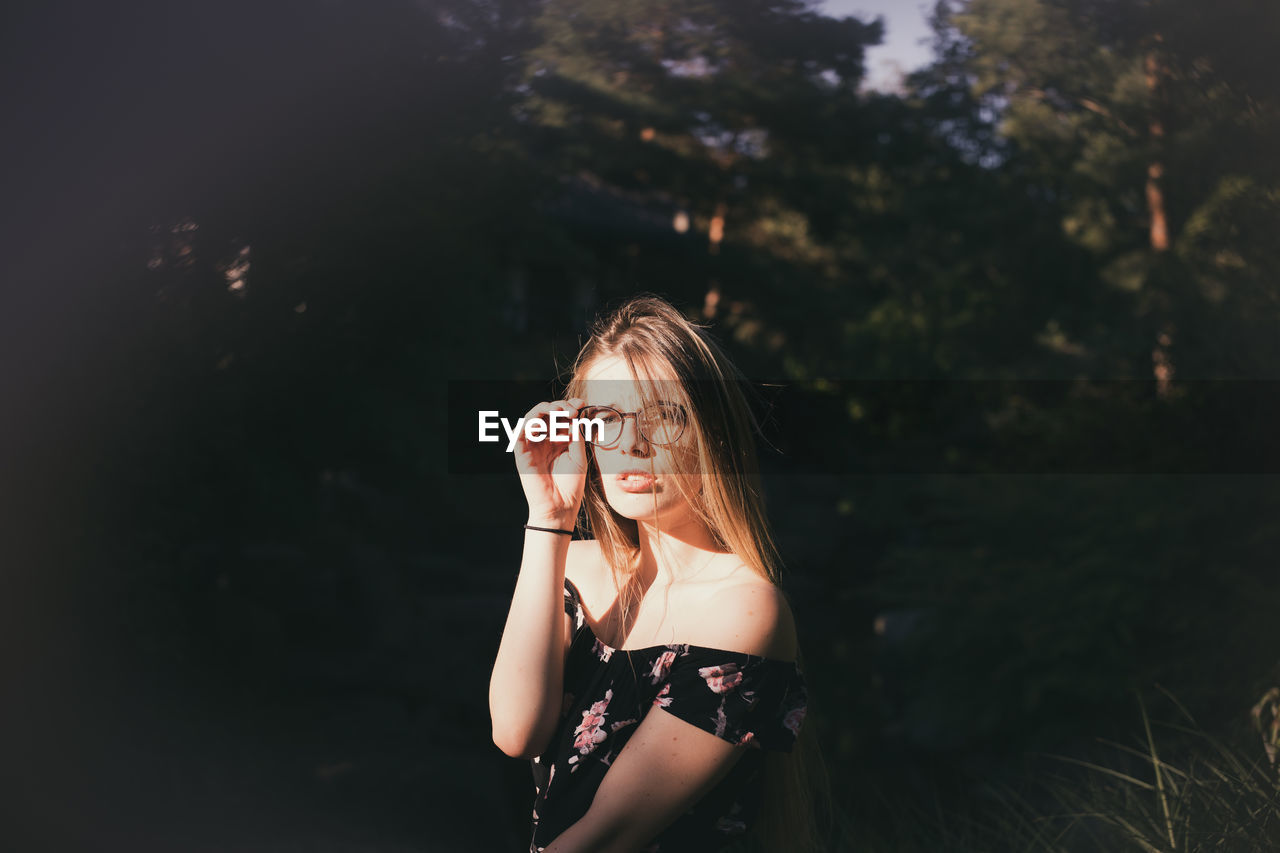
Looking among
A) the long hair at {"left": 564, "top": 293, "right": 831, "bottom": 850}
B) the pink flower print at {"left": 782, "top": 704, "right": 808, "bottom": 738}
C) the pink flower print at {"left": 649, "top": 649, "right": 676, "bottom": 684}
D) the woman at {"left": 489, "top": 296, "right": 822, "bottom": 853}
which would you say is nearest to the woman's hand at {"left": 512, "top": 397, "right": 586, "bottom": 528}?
the woman at {"left": 489, "top": 296, "right": 822, "bottom": 853}

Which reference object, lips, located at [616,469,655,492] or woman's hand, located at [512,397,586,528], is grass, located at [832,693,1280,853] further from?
woman's hand, located at [512,397,586,528]

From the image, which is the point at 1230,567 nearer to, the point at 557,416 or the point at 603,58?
the point at 603,58

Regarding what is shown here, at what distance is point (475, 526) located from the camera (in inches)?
419

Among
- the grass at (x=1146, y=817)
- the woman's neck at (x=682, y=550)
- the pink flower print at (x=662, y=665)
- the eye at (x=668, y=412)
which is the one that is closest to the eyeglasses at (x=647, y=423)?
the eye at (x=668, y=412)

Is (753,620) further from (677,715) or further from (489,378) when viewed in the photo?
(489,378)

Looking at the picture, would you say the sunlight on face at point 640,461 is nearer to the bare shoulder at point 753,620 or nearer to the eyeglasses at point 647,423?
the eyeglasses at point 647,423

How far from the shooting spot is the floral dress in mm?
1557

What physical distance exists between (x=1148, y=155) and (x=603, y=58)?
344 cm

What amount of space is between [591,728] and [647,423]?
0.52 m

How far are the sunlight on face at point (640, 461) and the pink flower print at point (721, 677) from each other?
290 millimetres

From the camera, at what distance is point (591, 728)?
1687mm

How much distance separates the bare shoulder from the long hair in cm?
6

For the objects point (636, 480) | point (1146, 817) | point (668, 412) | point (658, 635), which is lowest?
point (1146, 817)

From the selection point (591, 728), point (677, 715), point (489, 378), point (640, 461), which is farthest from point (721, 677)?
point (489, 378)
